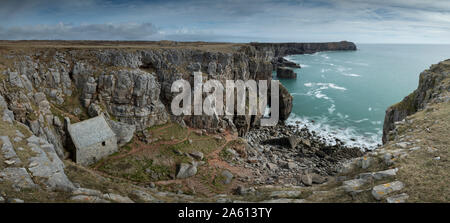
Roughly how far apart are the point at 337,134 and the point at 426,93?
79.7 ft

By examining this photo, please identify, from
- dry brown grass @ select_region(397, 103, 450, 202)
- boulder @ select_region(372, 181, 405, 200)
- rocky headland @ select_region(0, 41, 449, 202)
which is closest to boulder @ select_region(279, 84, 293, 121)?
rocky headland @ select_region(0, 41, 449, 202)

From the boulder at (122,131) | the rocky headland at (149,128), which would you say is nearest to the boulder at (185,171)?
the rocky headland at (149,128)

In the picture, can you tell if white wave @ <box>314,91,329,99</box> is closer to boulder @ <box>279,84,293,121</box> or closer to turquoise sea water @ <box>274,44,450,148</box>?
turquoise sea water @ <box>274,44,450,148</box>

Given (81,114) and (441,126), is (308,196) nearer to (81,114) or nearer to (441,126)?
(441,126)

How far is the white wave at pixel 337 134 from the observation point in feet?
144

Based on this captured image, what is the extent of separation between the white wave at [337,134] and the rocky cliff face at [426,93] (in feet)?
46.8

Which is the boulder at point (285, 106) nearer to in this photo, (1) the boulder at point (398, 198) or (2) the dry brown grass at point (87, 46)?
(2) the dry brown grass at point (87, 46)

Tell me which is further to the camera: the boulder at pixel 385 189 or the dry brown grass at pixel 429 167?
the boulder at pixel 385 189

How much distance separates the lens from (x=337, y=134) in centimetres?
4759

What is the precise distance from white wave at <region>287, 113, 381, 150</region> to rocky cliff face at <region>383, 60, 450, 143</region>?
14.3m

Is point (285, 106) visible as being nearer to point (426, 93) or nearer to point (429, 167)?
point (426, 93)

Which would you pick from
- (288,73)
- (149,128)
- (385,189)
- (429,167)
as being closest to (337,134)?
(149,128)

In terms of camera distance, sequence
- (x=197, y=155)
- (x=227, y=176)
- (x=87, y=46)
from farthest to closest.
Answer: (x=87, y=46), (x=197, y=155), (x=227, y=176)
